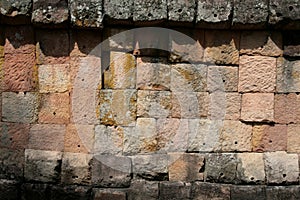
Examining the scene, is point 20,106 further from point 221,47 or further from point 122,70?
point 221,47

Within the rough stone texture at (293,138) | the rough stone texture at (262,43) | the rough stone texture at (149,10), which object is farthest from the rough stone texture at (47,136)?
the rough stone texture at (293,138)

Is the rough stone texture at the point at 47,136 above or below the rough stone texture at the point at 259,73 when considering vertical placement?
below

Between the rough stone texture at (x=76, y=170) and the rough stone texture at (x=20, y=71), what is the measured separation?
1087 millimetres

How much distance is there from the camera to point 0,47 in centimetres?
518

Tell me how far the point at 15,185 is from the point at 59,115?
3.52 feet

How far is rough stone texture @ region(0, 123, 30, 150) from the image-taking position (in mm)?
5215

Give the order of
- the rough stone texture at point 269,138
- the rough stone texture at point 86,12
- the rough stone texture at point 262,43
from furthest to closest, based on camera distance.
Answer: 1. the rough stone texture at point 269,138
2. the rough stone texture at point 262,43
3. the rough stone texture at point 86,12

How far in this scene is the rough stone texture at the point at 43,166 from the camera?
5090 millimetres

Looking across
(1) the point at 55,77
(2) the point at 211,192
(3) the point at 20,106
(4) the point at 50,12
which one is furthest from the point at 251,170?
(4) the point at 50,12

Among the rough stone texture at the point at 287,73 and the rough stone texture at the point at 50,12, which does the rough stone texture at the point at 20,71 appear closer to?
the rough stone texture at the point at 50,12

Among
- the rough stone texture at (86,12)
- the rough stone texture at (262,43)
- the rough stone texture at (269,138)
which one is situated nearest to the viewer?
the rough stone texture at (86,12)

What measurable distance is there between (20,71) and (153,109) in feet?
5.93

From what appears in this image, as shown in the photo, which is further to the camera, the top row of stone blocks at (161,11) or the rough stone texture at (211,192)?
the rough stone texture at (211,192)

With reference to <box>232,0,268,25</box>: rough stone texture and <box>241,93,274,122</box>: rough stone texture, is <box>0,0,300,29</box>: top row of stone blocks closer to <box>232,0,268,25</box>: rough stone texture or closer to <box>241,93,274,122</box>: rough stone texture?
<box>232,0,268,25</box>: rough stone texture
